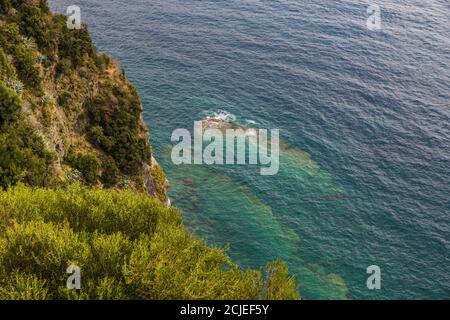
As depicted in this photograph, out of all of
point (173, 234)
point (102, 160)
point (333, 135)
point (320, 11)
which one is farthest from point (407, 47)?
point (173, 234)

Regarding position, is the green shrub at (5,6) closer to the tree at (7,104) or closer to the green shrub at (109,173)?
the tree at (7,104)

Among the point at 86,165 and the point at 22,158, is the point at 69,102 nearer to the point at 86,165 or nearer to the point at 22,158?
the point at 86,165

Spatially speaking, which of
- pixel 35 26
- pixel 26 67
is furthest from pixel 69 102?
pixel 35 26

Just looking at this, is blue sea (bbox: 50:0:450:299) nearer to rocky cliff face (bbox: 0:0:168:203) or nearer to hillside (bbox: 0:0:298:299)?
rocky cliff face (bbox: 0:0:168:203)

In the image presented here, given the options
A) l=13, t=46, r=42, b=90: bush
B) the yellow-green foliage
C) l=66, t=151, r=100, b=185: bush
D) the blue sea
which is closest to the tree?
l=13, t=46, r=42, b=90: bush

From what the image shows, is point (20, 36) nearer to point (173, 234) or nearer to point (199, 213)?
point (173, 234)
